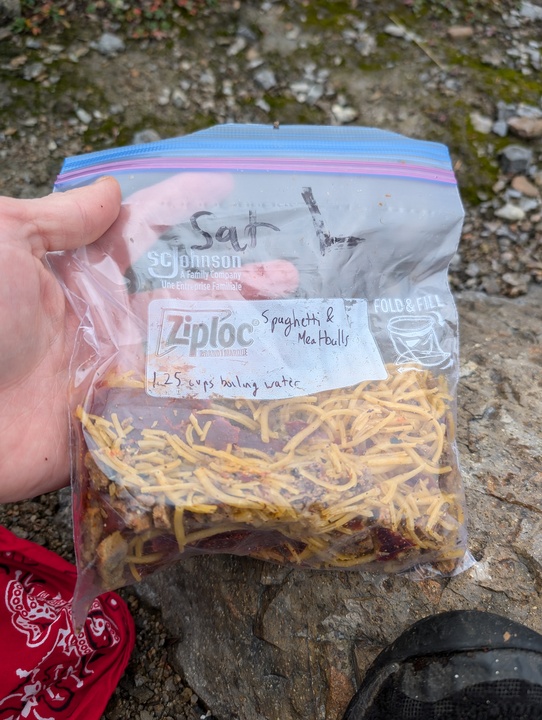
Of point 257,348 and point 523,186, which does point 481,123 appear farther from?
point 257,348

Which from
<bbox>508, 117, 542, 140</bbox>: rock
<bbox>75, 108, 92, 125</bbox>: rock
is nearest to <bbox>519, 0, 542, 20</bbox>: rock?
<bbox>508, 117, 542, 140</bbox>: rock

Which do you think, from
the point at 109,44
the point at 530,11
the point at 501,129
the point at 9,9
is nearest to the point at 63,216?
the point at 109,44

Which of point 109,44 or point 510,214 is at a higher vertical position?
point 109,44

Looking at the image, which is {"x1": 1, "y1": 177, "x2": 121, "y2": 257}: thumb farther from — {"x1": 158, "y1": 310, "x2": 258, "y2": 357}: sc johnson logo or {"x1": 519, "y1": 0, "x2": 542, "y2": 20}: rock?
{"x1": 519, "y1": 0, "x2": 542, "y2": 20}: rock

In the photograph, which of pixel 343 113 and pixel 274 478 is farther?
pixel 343 113

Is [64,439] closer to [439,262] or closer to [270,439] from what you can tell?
[270,439]

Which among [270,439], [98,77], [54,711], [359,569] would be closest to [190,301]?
[270,439]
